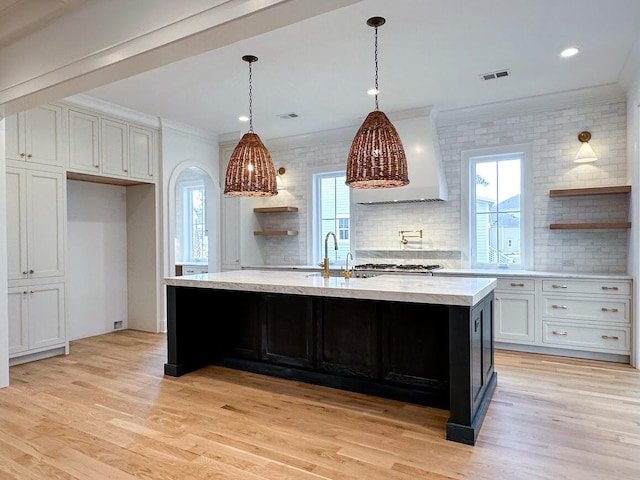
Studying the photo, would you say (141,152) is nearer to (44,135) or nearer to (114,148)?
(114,148)

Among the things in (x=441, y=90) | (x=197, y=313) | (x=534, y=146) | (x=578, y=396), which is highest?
(x=441, y=90)

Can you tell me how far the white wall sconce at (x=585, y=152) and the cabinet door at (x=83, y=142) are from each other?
5488 mm

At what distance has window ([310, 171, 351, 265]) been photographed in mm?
6277

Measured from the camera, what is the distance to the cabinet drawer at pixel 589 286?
4.18 m

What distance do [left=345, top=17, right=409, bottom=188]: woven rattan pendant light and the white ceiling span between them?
469 millimetres

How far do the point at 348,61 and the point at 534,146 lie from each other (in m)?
2.60

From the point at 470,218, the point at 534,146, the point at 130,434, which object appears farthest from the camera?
the point at 470,218

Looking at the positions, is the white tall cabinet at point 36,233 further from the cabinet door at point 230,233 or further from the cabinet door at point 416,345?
the cabinet door at point 416,345

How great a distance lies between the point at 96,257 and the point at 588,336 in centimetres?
588

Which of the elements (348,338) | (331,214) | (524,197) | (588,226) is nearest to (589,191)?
(588,226)

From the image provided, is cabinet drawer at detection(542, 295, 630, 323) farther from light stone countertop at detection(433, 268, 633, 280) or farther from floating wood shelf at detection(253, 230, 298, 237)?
floating wood shelf at detection(253, 230, 298, 237)

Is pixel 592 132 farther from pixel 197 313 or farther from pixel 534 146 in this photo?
pixel 197 313

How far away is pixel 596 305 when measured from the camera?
4.29 metres

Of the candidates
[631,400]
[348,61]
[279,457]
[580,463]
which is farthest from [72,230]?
[631,400]
